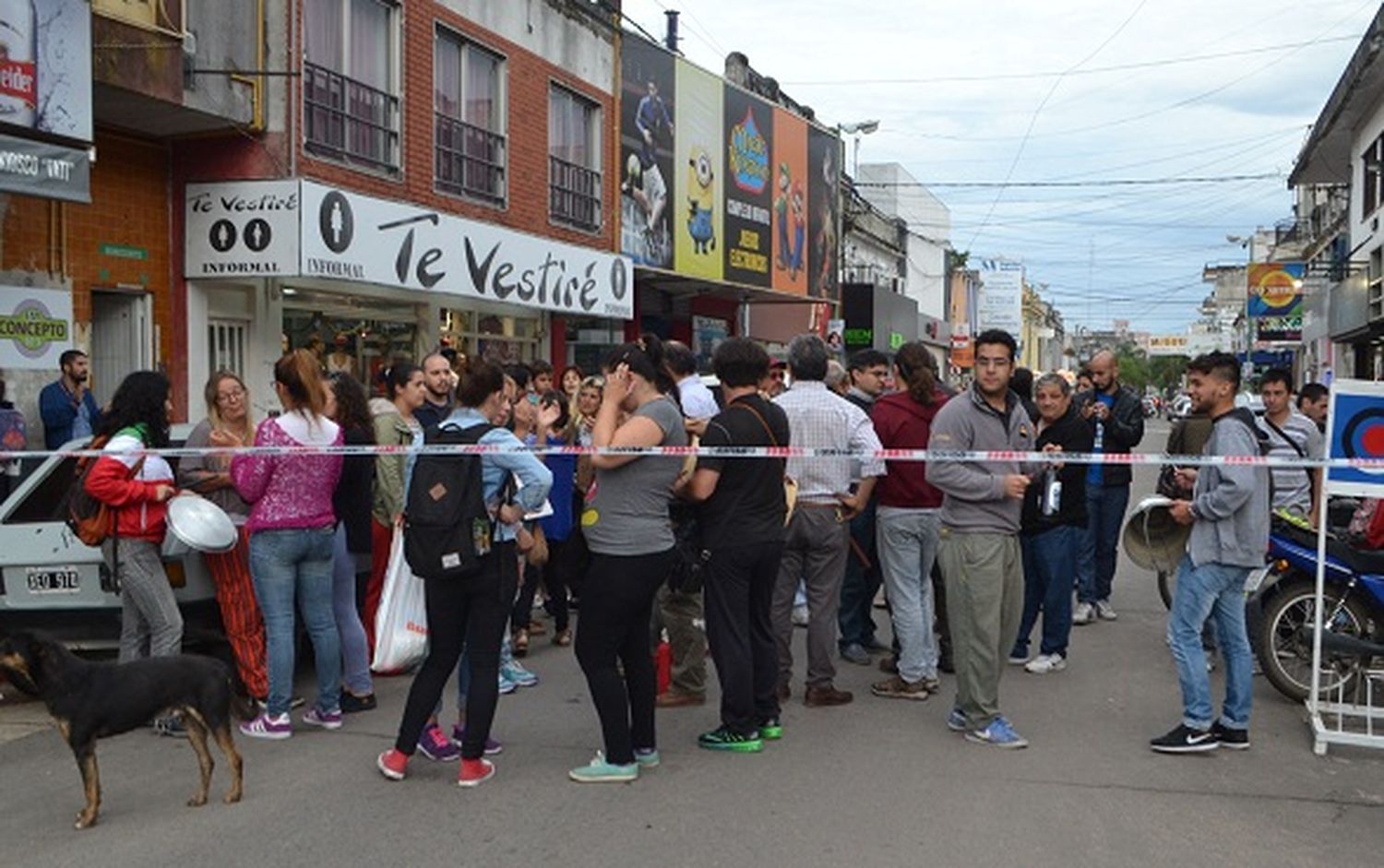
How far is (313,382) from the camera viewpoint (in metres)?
6.29

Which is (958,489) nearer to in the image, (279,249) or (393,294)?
(279,249)

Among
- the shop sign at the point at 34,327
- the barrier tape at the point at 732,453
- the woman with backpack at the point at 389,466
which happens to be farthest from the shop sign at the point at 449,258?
the barrier tape at the point at 732,453

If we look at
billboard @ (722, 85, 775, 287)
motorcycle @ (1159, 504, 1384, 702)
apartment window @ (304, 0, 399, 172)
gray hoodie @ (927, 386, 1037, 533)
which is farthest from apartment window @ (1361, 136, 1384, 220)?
gray hoodie @ (927, 386, 1037, 533)

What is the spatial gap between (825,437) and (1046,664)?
7.48 feet

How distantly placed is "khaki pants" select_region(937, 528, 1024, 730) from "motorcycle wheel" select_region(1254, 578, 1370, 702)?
6.09 ft

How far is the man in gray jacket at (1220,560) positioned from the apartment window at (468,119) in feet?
37.6

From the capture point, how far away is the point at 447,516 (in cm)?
540

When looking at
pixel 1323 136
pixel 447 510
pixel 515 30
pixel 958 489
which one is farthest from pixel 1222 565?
pixel 1323 136

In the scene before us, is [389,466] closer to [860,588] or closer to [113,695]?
[113,695]

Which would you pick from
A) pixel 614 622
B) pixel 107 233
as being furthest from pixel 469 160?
pixel 614 622

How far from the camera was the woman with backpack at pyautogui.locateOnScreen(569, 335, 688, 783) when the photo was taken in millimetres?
5551

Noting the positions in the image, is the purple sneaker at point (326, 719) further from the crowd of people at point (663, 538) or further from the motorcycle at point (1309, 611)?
the motorcycle at point (1309, 611)

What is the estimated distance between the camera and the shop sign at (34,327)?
1063cm

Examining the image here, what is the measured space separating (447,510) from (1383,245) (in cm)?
2373
